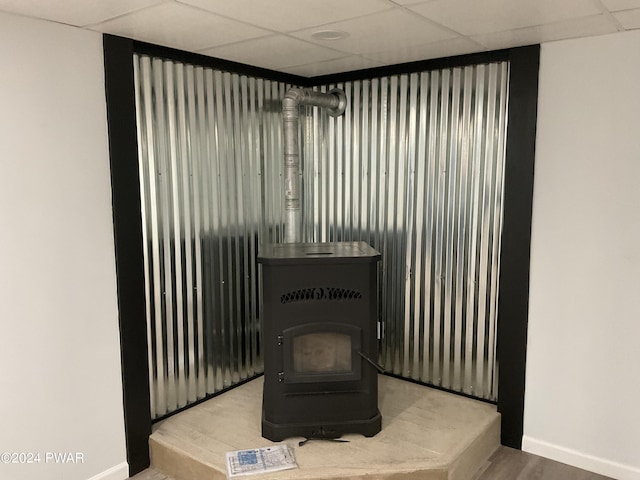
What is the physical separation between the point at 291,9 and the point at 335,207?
1.81 m

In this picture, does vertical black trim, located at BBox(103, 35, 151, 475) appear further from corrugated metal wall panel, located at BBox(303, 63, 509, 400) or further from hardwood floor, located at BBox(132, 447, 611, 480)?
corrugated metal wall panel, located at BBox(303, 63, 509, 400)

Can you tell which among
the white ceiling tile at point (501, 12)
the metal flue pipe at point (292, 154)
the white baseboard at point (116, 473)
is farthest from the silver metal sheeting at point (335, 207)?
the white ceiling tile at point (501, 12)

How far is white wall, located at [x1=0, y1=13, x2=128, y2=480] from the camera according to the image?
2.29 m

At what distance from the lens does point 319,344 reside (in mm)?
2828

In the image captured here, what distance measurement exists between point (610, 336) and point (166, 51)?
2854mm

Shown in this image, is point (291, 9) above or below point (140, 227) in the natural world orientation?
above

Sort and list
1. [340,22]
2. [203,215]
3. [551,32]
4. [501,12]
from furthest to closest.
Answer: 1. [203,215]
2. [551,32]
3. [340,22]
4. [501,12]

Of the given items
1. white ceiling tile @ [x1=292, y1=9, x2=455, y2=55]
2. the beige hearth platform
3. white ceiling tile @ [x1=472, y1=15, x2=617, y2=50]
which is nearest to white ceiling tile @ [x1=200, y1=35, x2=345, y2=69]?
white ceiling tile @ [x1=292, y1=9, x2=455, y2=55]

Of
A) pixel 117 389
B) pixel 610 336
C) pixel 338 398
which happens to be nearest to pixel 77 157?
pixel 117 389

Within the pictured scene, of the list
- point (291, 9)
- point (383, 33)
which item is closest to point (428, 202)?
point (383, 33)

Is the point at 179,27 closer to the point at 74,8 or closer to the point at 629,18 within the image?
the point at 74,8

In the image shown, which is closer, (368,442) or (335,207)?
(368,442)

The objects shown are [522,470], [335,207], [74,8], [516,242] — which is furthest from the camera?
[335,207]

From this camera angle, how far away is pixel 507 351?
3.10m
